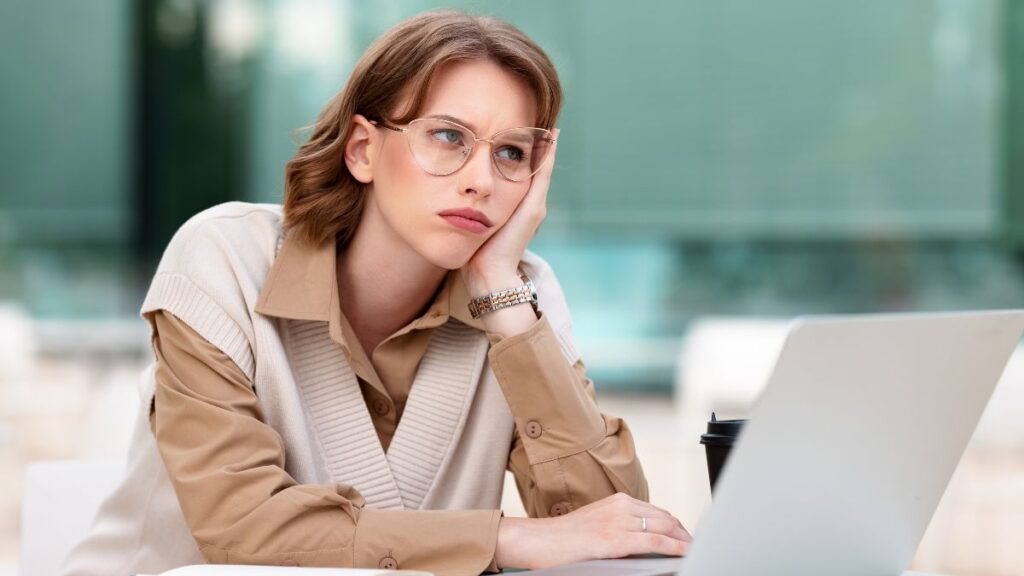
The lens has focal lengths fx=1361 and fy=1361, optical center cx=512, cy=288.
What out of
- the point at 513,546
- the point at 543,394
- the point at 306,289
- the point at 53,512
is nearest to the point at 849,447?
the point at 513,546

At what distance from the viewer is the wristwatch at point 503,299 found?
2055 mm

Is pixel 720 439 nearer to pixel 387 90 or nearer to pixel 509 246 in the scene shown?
pixel 509 246

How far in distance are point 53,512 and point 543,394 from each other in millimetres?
822

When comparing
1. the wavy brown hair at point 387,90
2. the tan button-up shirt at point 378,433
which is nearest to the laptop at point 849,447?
the tan button-up shirt at point 378,433

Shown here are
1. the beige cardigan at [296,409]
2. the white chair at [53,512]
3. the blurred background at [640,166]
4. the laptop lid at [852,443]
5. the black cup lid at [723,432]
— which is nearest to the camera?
the laptop lid at [852,443]

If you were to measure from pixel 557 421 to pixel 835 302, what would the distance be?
4.39 m

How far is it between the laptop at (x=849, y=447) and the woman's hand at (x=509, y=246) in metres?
0.59

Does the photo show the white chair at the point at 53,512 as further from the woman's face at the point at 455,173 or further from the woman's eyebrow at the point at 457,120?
the woman's eyebrow at the point at 457,120

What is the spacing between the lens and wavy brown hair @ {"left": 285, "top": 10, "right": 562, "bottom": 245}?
1993 millimetres

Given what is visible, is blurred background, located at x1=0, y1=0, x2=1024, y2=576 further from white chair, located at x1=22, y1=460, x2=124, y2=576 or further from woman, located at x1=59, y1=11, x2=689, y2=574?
white chair, located at x1=22, y1=460, x2=124, y2=576

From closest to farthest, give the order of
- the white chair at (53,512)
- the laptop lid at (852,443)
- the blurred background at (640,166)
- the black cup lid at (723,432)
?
the laptop lid at (852,443) < the black cup lid at (723,432) < the white chair at (53,512) < the blurred background at (640,166)

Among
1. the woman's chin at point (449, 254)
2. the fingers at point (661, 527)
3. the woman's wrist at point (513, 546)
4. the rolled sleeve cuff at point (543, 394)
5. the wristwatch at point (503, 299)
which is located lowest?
the woman's wrist at point (513, 546)

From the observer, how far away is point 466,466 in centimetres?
213

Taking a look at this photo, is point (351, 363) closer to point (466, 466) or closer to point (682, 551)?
point (466, 466)
